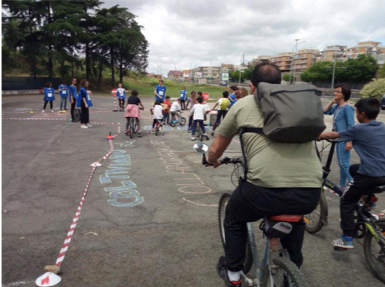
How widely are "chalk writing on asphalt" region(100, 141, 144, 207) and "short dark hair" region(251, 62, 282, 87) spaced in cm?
319

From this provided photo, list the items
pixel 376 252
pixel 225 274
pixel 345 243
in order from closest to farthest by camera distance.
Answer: pixel 225 274 < pixel 376 252 < pixel 345 243

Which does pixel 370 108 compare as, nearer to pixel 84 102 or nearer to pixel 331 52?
pixel 84 102

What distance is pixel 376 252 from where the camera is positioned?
3182 millimetres

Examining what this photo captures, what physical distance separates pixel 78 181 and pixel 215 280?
3696mm

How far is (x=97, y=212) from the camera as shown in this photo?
4477 millimetres

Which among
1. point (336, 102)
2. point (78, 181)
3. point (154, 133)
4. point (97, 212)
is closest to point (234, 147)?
point (154, 133)

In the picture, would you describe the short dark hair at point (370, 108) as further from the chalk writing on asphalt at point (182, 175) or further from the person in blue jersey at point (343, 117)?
the chalk writing on asphalt at point (182, 175)

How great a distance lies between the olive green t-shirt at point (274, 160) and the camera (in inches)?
81.0

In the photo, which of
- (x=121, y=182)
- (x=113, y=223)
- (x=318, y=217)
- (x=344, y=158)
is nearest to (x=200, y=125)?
(x=121, y=182)

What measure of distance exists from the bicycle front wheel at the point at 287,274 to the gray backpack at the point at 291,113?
0.82m

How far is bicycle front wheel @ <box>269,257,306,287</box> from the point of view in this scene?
1.96m

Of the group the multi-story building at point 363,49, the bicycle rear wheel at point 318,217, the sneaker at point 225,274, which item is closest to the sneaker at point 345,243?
the bicycle rear wheel at point 318,217

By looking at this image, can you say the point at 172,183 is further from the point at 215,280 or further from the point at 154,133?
the point at 154,133

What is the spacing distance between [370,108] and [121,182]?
169 inches
